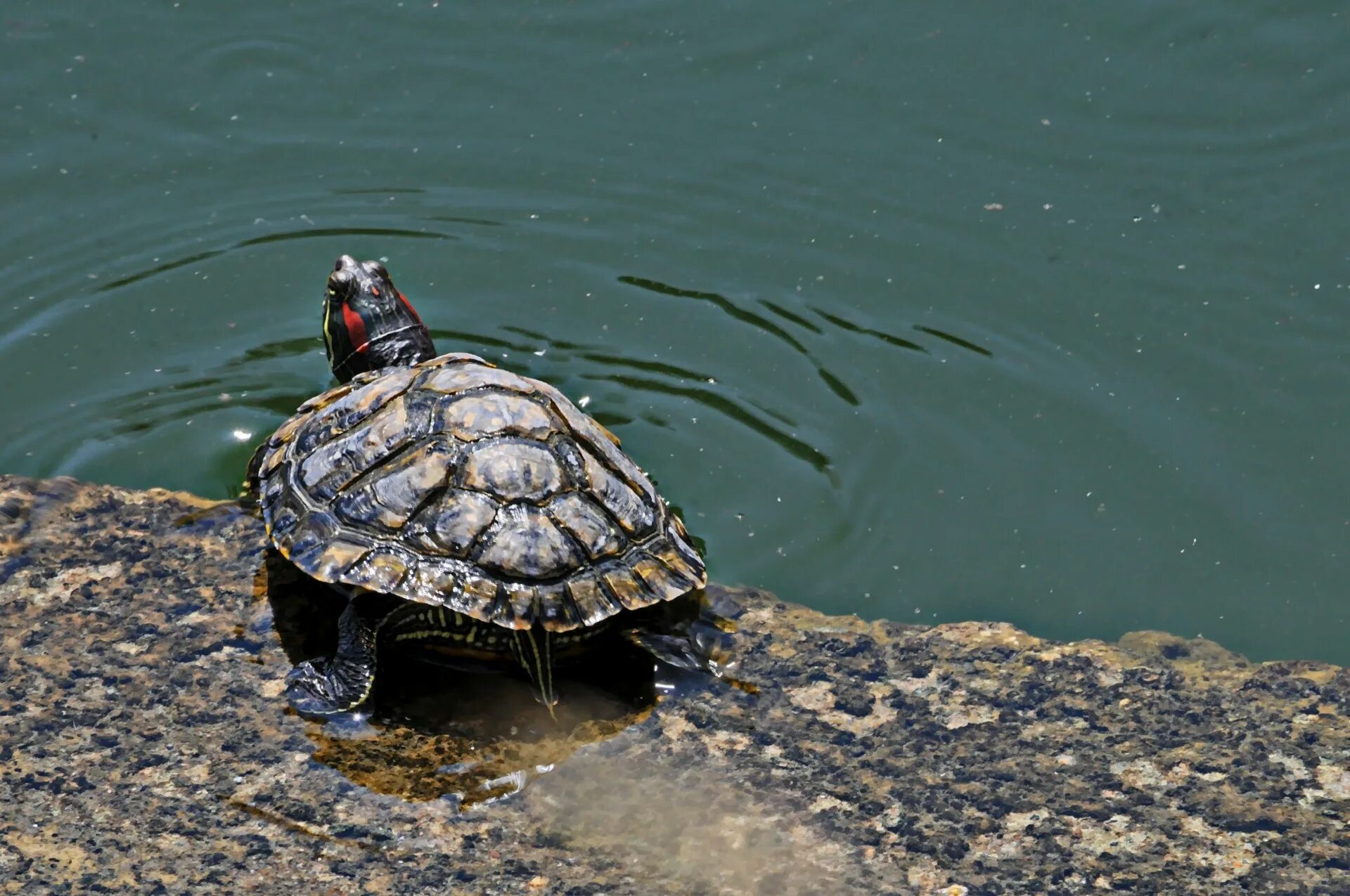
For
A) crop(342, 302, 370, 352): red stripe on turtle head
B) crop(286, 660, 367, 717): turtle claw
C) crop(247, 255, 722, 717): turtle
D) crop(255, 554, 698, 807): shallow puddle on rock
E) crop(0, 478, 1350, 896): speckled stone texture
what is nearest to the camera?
crop(0, 478, 1350, 896): speckled stone texture

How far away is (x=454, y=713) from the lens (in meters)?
3.81

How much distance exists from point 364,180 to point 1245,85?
442cm

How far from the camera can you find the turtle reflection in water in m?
3.54

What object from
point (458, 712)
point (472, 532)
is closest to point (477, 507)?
point (472, 532)

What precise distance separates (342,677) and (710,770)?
1.08 m

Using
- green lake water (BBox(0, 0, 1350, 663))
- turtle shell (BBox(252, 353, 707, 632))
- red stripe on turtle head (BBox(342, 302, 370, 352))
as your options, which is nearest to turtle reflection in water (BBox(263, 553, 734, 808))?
turtle shell (BBox(252, 353, 707, 632))

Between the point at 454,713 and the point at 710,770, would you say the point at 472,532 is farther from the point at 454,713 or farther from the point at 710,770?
the point at 710,770

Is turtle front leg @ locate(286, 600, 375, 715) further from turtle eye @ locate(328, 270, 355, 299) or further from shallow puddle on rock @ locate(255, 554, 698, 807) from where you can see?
turtle eye @ locate(328, 270, 355, 299)

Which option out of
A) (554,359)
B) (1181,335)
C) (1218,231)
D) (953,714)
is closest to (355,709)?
(953,714)

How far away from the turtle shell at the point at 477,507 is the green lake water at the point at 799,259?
720 mm

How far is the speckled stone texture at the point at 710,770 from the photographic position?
3.24 meters

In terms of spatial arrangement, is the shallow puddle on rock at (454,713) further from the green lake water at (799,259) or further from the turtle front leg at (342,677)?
the green lake water at (799,259)

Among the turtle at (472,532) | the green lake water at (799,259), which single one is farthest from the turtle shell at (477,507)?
the green lake water at (799,259)

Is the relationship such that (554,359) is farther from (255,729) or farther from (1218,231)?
(1218,231)
